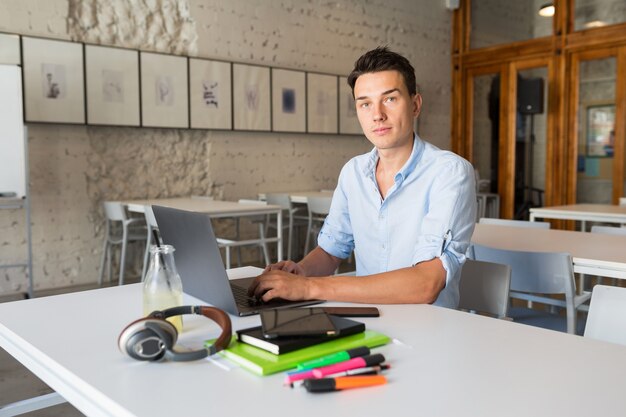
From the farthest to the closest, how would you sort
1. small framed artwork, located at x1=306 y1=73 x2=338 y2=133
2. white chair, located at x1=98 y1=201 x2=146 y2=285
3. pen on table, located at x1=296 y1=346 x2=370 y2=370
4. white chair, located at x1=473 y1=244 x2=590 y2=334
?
small framed artwork, located at x1=306 y1=73 x2=338 y2=133 → white chair, located at x1=98 y1=201 x2=146 y2=285 → white chair, located at x1=473 y1=244 x2=590 y2=334 → pen on table, located at x1=296 y1=346 x2=370 y2=370

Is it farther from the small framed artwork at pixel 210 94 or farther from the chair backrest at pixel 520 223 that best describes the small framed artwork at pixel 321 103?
the chair backrest at pixel 520 223

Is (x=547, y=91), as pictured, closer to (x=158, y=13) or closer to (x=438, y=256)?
(x=158, y=13)

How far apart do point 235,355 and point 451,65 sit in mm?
8254

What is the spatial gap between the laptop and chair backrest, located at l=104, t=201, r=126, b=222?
364 cm

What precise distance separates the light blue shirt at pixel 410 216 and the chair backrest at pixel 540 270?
2.27ft

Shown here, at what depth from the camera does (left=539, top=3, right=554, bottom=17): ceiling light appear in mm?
7570

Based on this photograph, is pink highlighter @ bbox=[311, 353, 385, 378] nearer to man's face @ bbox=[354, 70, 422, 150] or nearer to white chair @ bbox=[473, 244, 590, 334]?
man's face @ bbox=[354, 70, 422, 150]

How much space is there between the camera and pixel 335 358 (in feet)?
3.21

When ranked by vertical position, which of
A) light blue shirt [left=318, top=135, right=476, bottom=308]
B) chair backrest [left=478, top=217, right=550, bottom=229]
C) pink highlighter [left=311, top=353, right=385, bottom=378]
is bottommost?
→ pink highlighter [left=311, top=353, right=385, bottom=378]

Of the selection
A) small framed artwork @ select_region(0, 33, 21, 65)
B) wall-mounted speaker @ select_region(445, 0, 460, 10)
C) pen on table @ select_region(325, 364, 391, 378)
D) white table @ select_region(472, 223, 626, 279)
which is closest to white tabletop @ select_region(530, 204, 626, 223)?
white table @ select_region(472, 223, 626, 279)

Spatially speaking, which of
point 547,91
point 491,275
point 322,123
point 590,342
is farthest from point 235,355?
point 547,91

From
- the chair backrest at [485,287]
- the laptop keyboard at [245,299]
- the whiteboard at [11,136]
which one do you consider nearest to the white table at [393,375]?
the laptop keyboard at [245,299]

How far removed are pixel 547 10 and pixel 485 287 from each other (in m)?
6.79

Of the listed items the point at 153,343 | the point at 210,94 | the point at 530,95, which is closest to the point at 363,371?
the point at 153,343
